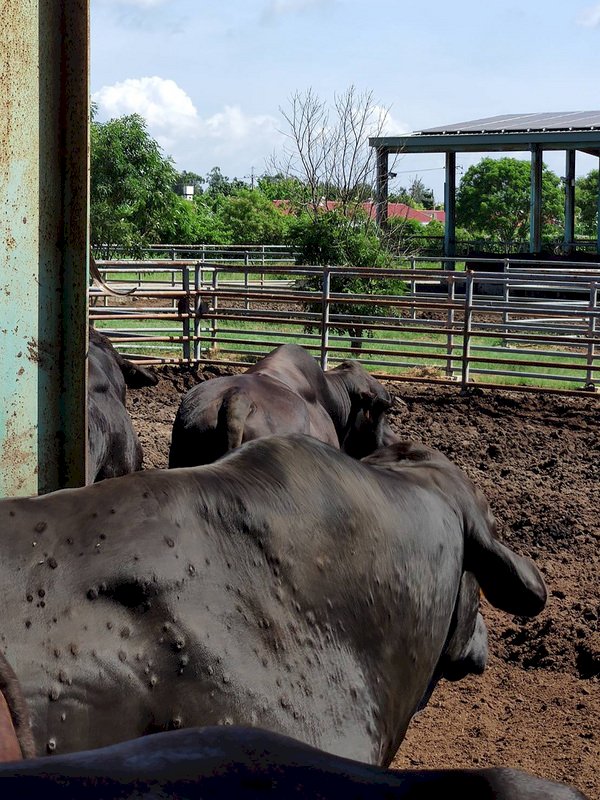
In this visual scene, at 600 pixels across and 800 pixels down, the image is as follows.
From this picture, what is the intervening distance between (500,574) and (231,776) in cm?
188

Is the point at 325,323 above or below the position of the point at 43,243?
below

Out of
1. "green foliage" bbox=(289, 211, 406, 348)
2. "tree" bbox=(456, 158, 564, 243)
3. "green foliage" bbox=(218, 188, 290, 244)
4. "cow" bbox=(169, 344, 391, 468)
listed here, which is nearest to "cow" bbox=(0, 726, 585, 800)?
"cow" bbox=(169, 344, 391, 468)

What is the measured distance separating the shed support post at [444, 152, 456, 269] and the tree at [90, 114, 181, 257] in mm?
9197

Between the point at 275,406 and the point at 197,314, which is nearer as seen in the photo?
the point at 275,406

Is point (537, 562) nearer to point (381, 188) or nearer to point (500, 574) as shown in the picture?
point (500, 574)

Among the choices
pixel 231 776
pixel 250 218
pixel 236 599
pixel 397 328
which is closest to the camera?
pixel 231 776

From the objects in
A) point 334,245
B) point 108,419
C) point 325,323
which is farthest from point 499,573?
point 334,245

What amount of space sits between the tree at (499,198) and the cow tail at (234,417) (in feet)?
256

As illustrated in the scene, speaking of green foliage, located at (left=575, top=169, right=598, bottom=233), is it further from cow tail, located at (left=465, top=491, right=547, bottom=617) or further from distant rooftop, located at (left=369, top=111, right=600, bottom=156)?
cow tail, located at (left=465, top=491, right=547, bottom=617)

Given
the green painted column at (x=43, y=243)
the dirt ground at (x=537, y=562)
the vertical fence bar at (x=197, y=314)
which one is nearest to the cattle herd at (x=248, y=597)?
the green painted column at (x=43, y=243)

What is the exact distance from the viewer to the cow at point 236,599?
1695 millimetres

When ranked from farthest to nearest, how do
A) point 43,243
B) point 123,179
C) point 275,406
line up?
point 123,179 → point 275,406 → point 43,243

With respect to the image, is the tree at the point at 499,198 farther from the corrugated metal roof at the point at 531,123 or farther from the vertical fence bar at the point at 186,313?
the vertical fence bar at the point at 186,313

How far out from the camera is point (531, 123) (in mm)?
34500
